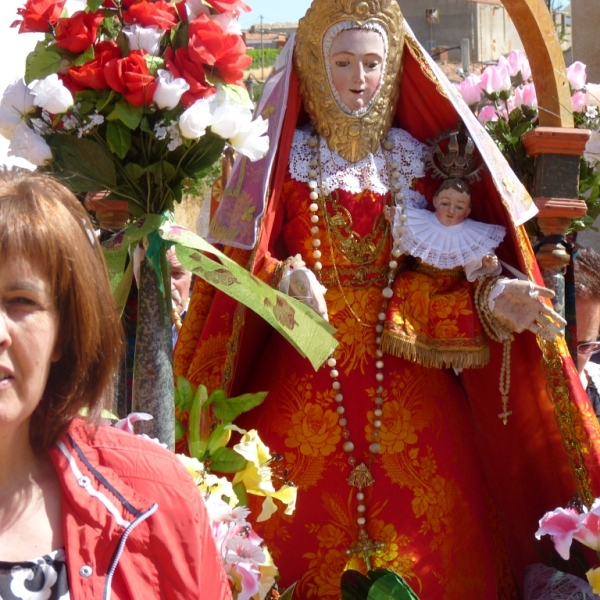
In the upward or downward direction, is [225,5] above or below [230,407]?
above

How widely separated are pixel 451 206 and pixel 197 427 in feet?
3.59

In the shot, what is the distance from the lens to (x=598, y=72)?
21.0ft

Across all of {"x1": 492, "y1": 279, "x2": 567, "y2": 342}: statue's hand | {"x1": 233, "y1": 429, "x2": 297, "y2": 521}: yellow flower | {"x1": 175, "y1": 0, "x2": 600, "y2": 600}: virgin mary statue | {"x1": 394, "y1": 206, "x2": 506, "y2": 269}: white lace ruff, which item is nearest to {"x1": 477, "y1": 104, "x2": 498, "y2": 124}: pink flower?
{"x1": 175, "y1": 0, "x2": 600, "y2": 600}: virgin mary statue

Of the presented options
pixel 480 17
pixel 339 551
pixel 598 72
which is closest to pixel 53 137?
pixel 339 551

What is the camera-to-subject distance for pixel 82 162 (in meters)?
2.56

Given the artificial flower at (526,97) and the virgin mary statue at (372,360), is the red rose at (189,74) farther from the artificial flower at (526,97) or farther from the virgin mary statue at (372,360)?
the artificial flower at (526,97)

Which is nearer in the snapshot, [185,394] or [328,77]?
[185,394]

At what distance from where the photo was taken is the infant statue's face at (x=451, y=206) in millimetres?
3295

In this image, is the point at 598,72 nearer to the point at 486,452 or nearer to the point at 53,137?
the point at 486,452

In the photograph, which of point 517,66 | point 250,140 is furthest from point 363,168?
point 517,66

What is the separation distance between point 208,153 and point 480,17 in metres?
19.1

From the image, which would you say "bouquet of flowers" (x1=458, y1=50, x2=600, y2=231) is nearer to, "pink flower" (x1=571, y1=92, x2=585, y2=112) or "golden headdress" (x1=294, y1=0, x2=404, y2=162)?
"pink flower" (x1=571, y1=92, x2=585, y2=112)

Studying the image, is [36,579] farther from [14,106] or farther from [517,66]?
[517,66]

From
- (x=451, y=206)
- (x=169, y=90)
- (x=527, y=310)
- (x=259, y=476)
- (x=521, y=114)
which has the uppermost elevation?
(x=169, y=90)
